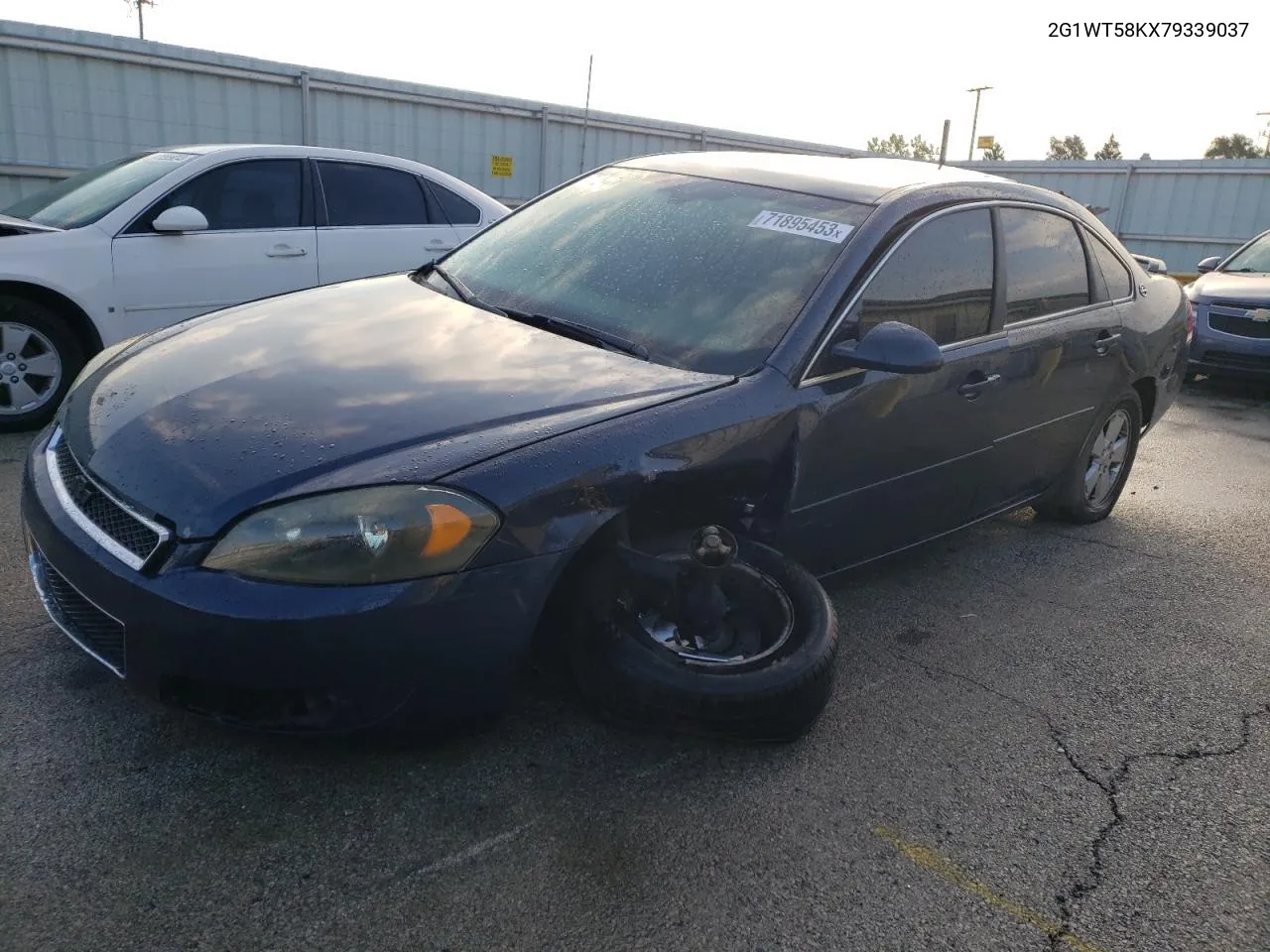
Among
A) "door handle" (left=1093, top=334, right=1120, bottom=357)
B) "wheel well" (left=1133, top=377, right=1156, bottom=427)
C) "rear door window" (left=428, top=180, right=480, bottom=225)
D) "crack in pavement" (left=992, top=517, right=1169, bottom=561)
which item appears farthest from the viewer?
"rear door window" (left=428, top=180, right=480, bottom=225)

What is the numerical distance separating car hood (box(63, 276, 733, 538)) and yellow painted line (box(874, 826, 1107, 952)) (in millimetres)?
1268

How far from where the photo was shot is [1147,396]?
5.00m

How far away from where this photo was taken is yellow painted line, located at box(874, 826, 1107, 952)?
2.19 m

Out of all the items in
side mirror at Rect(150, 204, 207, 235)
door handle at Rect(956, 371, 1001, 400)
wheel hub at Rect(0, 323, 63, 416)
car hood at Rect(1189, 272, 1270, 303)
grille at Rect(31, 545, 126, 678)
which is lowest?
wheel hub at Rect(0, 323, 63, 416)

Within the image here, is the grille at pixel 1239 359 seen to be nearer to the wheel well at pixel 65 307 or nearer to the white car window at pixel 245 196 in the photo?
the white car window at pixel 245 196

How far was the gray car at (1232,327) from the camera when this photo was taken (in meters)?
8.91

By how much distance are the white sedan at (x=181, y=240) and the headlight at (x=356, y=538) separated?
10.4ft

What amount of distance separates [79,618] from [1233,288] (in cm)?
989

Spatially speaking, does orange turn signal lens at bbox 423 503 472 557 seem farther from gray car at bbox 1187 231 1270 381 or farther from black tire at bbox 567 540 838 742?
gray car at bbox 1187 231 1270 381

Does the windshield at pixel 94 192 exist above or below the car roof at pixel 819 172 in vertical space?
below

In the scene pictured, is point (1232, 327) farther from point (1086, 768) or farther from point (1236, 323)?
point (1086, 768)

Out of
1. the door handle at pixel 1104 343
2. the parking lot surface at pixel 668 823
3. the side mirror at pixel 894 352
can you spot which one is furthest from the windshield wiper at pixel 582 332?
A: the door handle at pixel 1104 343

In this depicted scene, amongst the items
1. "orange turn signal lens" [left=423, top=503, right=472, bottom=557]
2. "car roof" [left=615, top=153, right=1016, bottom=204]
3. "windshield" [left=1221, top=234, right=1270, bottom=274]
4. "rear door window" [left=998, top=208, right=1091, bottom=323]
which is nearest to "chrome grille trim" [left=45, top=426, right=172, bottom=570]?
"orange turn signal lens" [left=423, top=503, right=472, bottom=557]

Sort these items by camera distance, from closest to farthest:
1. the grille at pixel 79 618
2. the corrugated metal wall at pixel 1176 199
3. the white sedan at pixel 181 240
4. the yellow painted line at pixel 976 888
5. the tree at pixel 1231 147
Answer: the yellow painted line at pixel 976 888, the grille at pixel 79 618, the white sedan at pixel 181 240, the corrugated metal wall at pixel 1176 199, the tree at pixel 1231 147
